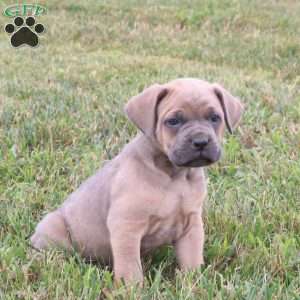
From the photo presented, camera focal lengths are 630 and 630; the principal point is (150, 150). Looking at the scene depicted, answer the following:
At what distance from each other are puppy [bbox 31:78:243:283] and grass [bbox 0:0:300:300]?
0.18 m

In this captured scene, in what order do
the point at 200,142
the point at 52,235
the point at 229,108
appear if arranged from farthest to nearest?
the point at 52,235, the point at 229,108, the point at 200,142

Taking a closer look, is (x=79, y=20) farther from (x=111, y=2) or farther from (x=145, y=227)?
(x=145, y=227)

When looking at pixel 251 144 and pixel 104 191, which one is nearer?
pixel 104 191

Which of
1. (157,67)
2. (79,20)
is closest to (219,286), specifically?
(157,67)

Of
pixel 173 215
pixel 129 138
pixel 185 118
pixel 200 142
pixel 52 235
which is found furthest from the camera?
pixel 129 138

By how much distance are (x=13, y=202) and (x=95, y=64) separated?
18.2 ft

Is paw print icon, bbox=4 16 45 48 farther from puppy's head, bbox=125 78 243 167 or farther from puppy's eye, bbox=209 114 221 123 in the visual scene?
puppy's eye, bbox=209 114 221 123

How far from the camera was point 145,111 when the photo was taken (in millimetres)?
3652

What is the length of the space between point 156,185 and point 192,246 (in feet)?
1.64

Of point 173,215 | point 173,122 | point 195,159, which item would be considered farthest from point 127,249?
point 173,122

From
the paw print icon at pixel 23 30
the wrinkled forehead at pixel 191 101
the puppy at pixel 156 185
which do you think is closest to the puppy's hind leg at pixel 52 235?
the puppy at pixel 156 185

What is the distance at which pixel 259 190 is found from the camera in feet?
16.8

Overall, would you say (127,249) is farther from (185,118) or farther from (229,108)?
(229,108)

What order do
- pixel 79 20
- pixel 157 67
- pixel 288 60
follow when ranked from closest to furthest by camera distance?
pixel 157 67, pixel 288 60, pixel 79 20
